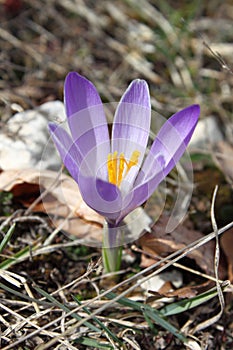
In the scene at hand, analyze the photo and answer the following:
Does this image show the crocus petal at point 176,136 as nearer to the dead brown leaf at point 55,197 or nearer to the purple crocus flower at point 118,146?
the purple crocus flower at point 118,146

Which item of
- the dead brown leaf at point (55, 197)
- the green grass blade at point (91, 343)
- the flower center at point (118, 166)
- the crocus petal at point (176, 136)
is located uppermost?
the crocus petal at point (176, 136)

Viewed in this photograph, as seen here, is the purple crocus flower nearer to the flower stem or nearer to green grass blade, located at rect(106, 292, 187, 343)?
the flower stem

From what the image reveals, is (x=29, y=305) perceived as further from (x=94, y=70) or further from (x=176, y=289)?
(x=94, y=70)

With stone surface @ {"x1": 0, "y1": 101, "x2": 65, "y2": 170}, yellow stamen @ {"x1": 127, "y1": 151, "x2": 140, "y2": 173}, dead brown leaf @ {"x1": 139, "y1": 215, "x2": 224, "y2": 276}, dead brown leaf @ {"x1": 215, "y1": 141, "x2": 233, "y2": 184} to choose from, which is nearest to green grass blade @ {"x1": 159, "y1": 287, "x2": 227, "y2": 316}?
dead brown leaf @ {"x1": 139, "y1": 215, "x2": 224, "y2": 276}

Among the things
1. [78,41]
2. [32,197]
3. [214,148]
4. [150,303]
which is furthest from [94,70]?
[150,303]

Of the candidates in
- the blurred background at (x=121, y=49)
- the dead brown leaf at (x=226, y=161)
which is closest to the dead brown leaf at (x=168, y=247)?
the dead brown leaf at (x=226, y=161)

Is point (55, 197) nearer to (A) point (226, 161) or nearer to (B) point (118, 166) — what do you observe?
(B) point (118, 166)
